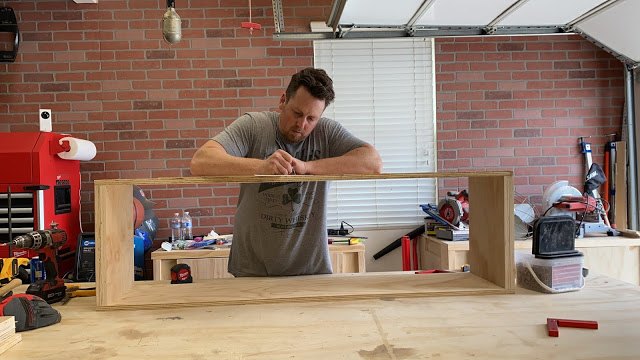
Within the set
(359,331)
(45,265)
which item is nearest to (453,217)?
(359,331)

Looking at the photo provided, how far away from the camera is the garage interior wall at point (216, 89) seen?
12.0ft

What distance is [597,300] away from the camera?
1.30m

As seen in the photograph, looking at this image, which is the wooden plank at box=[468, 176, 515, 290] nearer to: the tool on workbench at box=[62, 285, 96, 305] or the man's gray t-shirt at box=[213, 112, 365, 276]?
the man's gray t-shirt at box=[213, 112, 365, 276]

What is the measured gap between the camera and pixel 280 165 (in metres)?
1.50

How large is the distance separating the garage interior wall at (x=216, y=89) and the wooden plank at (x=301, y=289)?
223cm

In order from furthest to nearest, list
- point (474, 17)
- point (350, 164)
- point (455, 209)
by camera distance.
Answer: point (455, 209)
point (474, 17)
point (350, 164)

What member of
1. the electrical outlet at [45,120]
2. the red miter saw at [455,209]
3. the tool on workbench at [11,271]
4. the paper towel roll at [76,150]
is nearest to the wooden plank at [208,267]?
the paper towel roll at [76,150]

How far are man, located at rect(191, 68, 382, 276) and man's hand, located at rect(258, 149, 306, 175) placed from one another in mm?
286

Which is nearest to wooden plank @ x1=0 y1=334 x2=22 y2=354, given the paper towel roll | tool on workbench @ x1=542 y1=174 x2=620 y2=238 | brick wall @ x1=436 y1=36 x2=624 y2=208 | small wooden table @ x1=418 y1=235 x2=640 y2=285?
the paper towel roll

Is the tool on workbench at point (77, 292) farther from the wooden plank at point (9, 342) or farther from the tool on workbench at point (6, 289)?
the wooden plank at point (9, 342)

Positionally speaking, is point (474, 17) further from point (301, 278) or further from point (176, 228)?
point (176, 228)

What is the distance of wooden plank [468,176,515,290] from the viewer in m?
1.44

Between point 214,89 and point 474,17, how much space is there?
83.5 inches

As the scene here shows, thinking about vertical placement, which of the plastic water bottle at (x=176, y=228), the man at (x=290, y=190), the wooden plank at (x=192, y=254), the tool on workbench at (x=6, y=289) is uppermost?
the man at (x=290, y=190)
